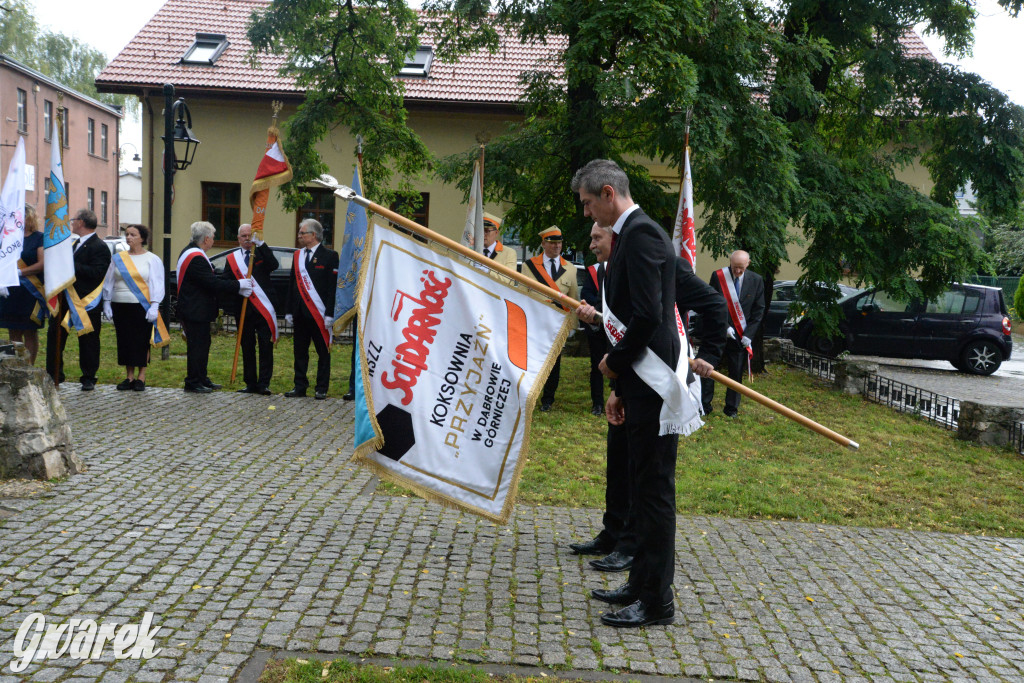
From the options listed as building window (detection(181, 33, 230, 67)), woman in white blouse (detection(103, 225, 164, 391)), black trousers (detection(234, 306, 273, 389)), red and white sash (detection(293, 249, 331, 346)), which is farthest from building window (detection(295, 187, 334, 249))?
red and white sash (detection(293, 249, 331, 346))

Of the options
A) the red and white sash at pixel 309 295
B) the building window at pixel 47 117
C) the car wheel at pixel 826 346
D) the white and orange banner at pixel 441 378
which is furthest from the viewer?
the building window at pixel 47 117

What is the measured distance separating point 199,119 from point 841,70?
1691cm

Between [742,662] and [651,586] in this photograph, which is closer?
[742,662]

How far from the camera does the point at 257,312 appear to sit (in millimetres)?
11484

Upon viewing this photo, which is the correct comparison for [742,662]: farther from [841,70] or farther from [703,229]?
[841,70]

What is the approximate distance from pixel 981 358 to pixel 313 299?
570 inches

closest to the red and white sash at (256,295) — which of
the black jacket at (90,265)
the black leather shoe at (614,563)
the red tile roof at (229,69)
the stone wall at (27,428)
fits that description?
the black jacket at (90,265)

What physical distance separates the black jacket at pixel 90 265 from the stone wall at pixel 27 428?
164 inches

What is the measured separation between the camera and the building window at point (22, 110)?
40.4m

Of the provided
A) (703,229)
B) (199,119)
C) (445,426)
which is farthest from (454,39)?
(199,119)

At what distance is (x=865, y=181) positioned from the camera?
1432cm

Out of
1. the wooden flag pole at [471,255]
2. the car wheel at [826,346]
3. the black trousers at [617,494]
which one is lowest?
the car wheel at [826,346]

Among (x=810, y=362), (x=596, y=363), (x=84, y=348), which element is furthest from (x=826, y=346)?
(x=84, y=348)

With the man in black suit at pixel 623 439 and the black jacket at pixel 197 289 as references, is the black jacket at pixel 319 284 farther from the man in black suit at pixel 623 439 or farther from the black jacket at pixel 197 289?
the man in black suit at pixel 623 439
